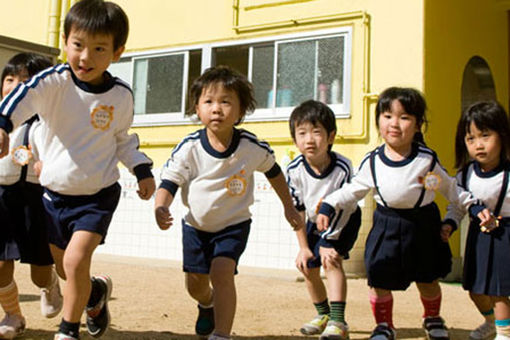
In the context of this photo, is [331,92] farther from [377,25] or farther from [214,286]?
[214,286]

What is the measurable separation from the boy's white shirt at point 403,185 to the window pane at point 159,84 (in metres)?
6.54

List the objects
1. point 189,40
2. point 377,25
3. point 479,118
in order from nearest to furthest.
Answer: point 479,118
point 377,25
point 189,40

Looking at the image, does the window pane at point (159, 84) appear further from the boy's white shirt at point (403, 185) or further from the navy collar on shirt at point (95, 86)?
the navy collar on shirt at point (95, 86)

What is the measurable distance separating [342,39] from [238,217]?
5645mm

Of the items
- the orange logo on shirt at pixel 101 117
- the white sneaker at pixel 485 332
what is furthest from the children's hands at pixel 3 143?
the white sneaker at pixel 485 332

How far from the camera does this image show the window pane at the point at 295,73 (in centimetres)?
866

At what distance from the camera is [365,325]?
4.32 meters

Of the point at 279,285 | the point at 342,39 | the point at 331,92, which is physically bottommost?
the point at 279,285

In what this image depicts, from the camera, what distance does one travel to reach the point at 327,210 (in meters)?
3.61

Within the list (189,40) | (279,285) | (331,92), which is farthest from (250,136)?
(189,40)

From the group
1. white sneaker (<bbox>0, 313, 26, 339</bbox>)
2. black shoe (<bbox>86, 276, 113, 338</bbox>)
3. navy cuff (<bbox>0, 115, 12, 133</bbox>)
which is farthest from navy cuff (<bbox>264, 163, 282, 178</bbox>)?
white sneaker (<bbox>0, 313, 26, 339</bbox>)

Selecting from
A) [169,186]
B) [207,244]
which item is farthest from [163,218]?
Result: [207,244]

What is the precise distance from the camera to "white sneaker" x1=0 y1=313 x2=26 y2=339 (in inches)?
127

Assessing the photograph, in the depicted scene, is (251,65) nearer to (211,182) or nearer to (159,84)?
(159,84)
